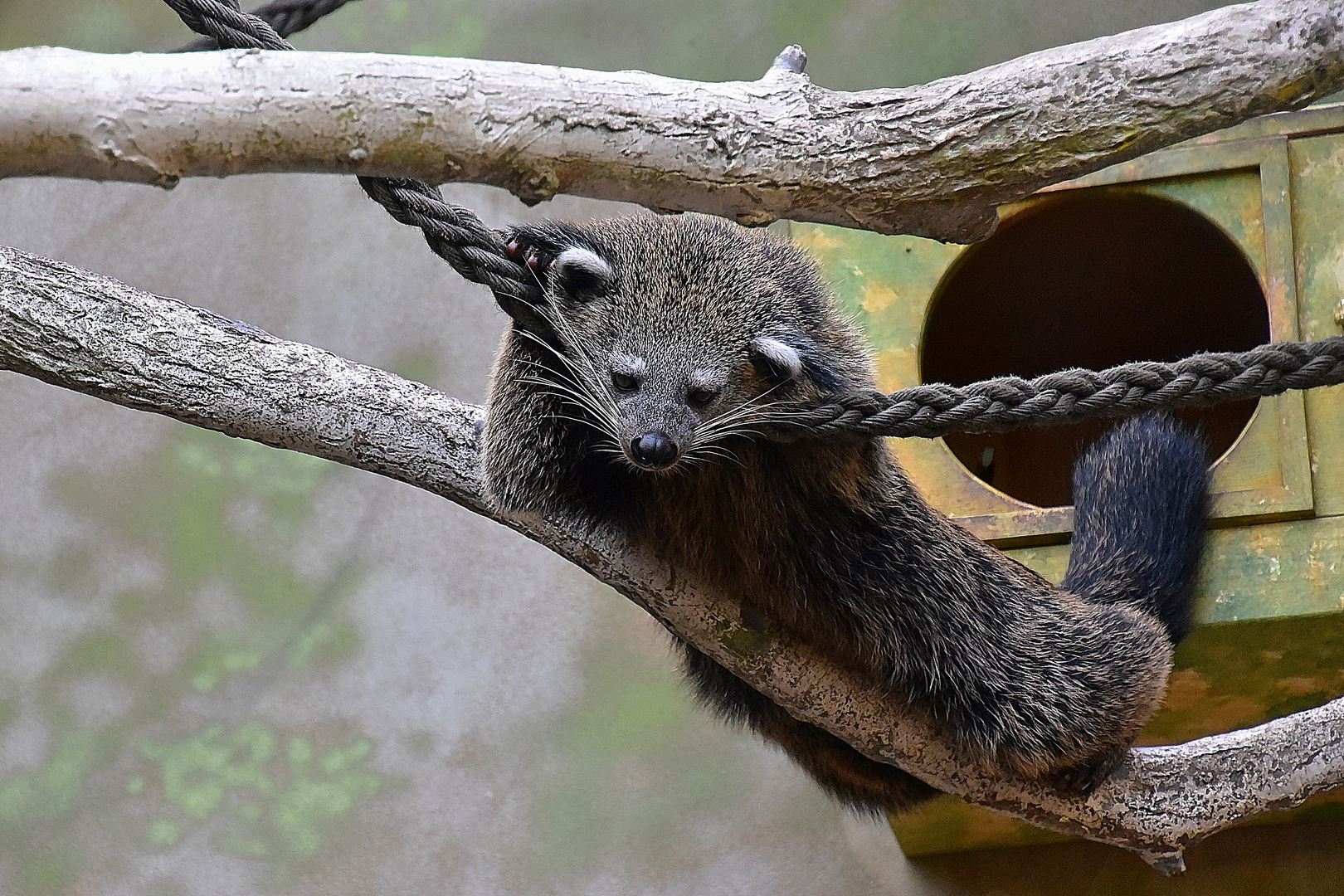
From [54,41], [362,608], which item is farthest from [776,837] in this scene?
[54,41]

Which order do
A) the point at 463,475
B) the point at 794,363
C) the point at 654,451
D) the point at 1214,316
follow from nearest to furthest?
the point at 654,451, the point at 794,363, the point at 463,475, the point at 1214,316

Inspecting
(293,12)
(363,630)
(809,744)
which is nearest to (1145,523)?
(809,744)

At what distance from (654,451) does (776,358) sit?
12.0 inches

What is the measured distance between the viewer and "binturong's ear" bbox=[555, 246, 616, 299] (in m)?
2.16

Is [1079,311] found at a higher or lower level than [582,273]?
higher

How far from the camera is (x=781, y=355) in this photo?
211cm

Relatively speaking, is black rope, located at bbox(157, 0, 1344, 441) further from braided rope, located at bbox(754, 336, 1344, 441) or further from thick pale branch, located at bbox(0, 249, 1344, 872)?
thick pale branch, located at bbox(0, 249, 1344, 872)

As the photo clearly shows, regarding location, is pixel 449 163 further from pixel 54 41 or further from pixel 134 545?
pixel 54 41

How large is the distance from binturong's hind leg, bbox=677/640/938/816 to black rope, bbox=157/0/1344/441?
0.90 meters

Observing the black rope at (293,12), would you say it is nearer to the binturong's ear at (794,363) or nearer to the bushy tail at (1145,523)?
the binturong's ear at (794,363)

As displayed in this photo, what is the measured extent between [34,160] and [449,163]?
0.52m

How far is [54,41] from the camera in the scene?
5273mm

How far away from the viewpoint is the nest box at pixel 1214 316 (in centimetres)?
300

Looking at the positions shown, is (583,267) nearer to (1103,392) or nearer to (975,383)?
(975,383)
